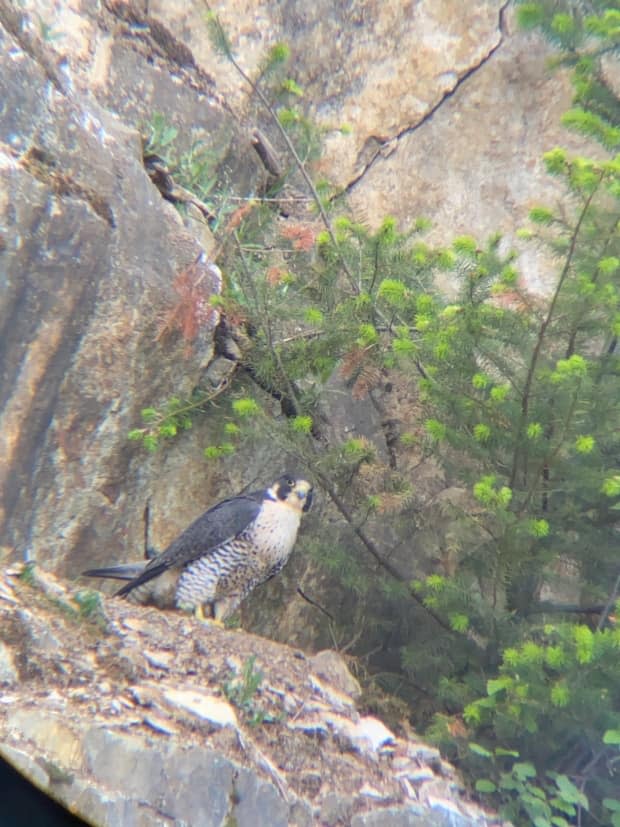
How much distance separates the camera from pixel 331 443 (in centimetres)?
519

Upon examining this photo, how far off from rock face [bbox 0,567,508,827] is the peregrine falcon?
2.12ft

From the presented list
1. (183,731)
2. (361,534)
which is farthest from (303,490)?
(183,731)

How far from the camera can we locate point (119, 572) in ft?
14.7

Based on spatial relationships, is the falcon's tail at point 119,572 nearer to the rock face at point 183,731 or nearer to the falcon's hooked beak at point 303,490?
the rock face at point 183,731

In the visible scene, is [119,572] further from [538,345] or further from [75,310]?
[538,345]

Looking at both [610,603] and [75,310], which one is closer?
[610,603]

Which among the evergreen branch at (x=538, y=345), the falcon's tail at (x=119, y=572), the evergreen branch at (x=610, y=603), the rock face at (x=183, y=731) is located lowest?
the rock face at (x=183, y=731)

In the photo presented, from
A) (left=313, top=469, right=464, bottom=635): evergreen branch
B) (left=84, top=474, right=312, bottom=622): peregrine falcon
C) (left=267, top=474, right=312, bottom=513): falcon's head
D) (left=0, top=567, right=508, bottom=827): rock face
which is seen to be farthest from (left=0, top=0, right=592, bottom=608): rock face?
(left=0, top=567, right=508, bottom=827): rock face

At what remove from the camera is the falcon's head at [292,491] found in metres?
4.56

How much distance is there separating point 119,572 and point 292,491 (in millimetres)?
971

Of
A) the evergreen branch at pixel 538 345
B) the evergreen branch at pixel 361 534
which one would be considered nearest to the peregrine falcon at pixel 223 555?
the evergreen branch at pixel 361 534

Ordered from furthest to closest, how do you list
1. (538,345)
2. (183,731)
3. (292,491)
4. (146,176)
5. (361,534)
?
(146,176), (292,491), (361,534), (538,345), (183,731)

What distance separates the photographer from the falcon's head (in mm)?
4562

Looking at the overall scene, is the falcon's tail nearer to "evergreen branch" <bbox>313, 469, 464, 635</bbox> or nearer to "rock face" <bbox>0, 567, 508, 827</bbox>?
"rock face" <bbox>0, 567, 508, 827</bbox>
